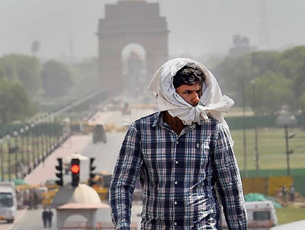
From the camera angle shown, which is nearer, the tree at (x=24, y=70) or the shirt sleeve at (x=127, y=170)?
the shirt sleeve at (x=127, y=170)

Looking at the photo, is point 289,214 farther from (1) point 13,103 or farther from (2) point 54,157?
(1) point 13,103

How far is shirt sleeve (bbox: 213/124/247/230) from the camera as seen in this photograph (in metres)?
3.56

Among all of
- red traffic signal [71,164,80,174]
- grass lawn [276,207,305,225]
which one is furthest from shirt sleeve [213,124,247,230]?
grass lawn [276,207,305,225]

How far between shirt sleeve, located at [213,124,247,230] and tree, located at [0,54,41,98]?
2848 inches

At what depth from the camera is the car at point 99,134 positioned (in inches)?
2473

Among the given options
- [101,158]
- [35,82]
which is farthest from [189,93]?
[35,82]

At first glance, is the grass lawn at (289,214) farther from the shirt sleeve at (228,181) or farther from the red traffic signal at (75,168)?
the shirt sleeve at (228,181)

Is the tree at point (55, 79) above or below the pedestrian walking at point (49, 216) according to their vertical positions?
above

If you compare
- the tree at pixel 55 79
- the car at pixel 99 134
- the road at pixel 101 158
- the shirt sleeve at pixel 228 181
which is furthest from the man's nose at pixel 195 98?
the tree at pixel 55 79

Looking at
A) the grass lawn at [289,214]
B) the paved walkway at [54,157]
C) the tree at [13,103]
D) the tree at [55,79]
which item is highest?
the tree at [55,79]

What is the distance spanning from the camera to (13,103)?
67.2m

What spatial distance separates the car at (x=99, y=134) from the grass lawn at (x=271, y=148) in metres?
7.57

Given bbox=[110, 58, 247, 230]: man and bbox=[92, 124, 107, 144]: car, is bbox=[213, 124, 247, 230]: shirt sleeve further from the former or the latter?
bbox=[92, 124, 107, 144]: car

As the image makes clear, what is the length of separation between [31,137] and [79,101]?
2191 cm
